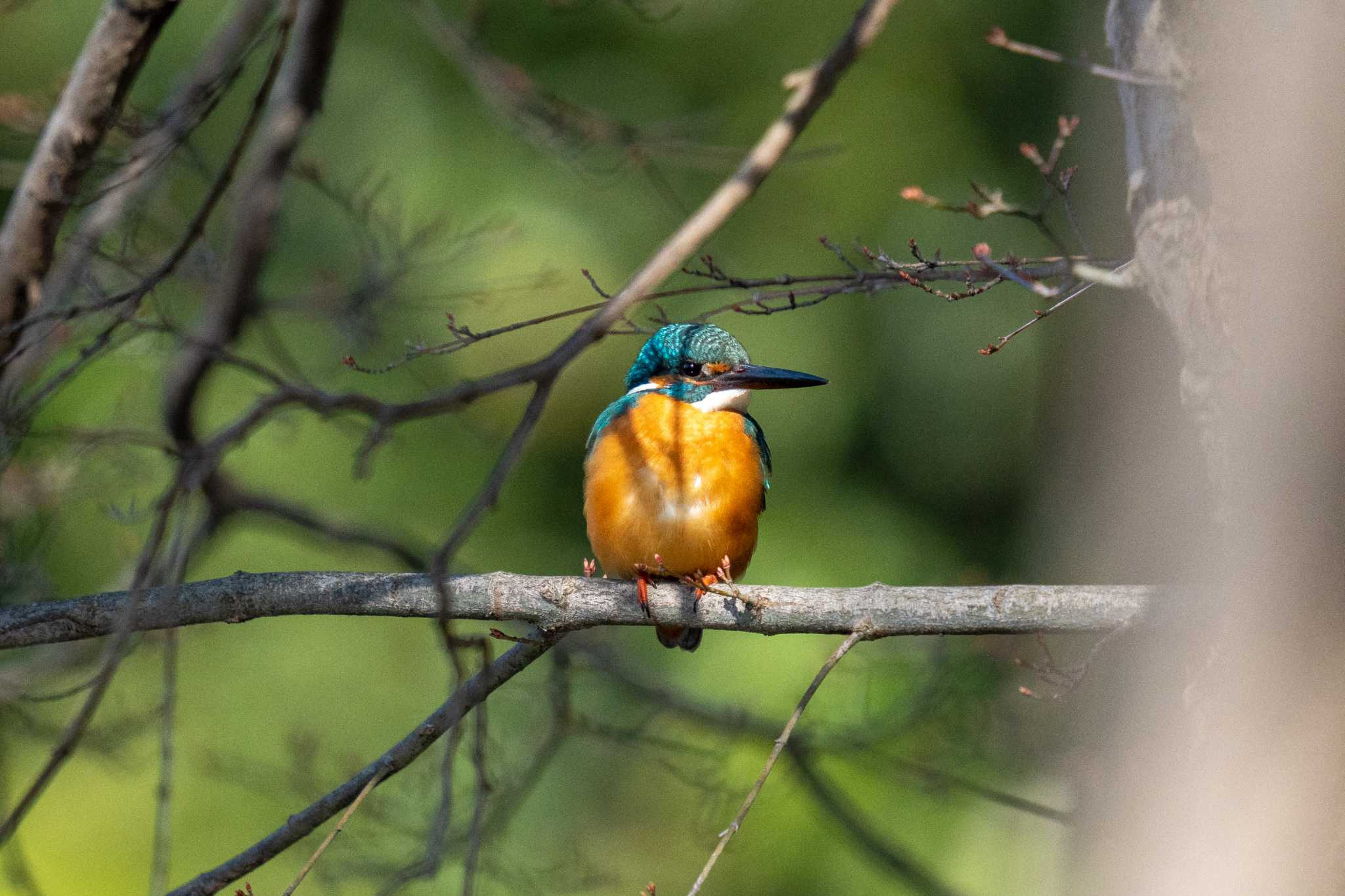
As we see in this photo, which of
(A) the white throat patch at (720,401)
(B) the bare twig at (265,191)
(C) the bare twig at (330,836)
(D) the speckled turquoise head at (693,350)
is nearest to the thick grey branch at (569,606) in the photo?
(C) the bare twig at (330,836)

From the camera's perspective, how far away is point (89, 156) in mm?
2896

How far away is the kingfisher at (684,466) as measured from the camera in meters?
2.97

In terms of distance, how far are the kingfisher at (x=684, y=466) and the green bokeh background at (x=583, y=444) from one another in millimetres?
690

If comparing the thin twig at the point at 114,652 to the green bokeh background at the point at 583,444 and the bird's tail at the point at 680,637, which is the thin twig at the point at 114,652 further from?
the green bokeh background at the point at 583,444

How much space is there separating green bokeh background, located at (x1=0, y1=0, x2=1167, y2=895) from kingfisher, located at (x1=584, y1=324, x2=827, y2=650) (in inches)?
27.2

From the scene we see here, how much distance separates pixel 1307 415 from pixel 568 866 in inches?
142

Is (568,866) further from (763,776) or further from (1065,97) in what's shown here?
(1065,97)

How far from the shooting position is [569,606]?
7.70 feet

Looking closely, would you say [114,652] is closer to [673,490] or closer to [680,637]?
[673,490]

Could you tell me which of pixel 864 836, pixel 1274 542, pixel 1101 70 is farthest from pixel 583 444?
pixel 1274 542

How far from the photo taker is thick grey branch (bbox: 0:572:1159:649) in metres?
2.02

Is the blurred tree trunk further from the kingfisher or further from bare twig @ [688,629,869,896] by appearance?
the kingfisher

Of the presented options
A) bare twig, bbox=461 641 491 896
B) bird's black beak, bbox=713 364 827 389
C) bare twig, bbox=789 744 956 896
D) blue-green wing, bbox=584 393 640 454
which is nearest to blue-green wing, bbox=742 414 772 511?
bird's black beak, bbox=713 364 827 389

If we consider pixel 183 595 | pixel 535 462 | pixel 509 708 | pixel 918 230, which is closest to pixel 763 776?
pixel 183 595
